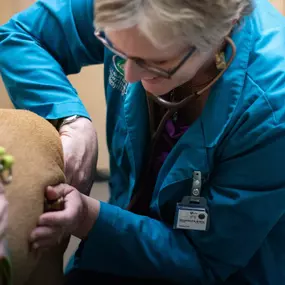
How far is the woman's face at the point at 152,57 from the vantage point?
0.73m

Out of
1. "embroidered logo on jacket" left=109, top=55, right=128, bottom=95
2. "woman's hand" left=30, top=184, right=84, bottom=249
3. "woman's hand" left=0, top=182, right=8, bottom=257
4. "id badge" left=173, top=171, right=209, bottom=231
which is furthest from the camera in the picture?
"embroidered logo on jacket" left=109, top=55, right=128, bottom=95

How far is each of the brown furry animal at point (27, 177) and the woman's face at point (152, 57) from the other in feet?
0.56

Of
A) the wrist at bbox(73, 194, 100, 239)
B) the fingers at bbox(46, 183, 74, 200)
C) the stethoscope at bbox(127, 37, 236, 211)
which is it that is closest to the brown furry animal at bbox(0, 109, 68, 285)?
the fingers at bbox(46, 183, 74, 200)

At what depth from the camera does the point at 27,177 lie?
66 centimetres

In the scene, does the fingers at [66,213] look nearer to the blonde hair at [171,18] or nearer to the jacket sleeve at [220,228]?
the jacket sleeve at [220,228]

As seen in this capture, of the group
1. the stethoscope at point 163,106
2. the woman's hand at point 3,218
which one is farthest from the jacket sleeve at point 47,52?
the woman's hand at point 3,218

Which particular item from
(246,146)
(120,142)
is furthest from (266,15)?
(120,142)

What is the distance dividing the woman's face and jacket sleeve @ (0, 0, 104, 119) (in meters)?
0.20

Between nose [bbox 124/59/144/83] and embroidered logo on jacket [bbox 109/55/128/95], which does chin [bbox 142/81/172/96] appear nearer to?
nose [bbox 124/59/144/83]

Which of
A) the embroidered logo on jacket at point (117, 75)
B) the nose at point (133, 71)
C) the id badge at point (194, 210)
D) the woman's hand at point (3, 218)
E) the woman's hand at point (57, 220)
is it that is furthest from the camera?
the embroidered logo on jacket at point (117, 75)

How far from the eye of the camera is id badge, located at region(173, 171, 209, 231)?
89cm

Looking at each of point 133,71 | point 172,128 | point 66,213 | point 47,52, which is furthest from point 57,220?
point 47,52

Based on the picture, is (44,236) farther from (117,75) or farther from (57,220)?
(117,75)

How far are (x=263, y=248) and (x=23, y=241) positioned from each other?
0.53 meters
